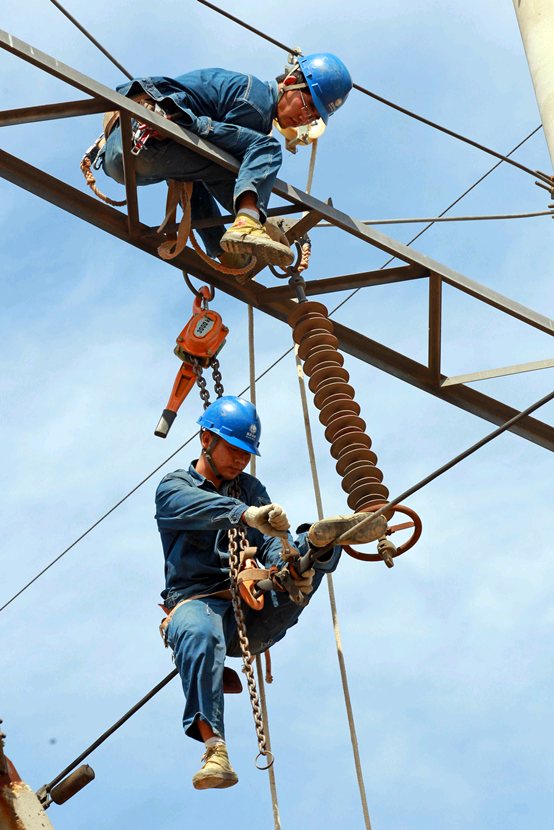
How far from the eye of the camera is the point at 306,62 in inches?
320

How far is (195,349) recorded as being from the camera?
7.91m

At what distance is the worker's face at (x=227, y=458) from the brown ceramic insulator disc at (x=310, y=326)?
753 mm

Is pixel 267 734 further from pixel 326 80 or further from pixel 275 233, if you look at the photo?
pixel 326 80

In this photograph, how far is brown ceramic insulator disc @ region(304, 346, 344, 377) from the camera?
7480mm

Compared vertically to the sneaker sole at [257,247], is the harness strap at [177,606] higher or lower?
lower

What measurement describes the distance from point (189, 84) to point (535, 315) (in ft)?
8.06

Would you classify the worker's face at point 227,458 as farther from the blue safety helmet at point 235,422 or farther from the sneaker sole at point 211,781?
the sneaker sole at point 211,781

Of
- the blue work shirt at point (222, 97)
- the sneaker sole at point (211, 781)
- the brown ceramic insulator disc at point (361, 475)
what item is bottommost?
the sneaker sole at point (211, 781)

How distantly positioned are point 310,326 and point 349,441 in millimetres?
823

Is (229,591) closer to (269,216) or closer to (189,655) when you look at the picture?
(189,655)

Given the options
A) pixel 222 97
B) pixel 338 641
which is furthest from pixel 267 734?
pixel 222 97

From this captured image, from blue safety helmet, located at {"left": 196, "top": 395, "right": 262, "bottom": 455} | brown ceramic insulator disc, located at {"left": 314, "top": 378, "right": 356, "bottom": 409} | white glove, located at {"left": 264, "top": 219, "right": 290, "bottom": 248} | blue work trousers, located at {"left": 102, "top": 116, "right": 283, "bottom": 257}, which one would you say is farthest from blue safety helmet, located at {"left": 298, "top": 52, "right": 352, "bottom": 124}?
blue safety helmet, located at {"left": 196, "top": 395, "right": 262, "bottom": 455}

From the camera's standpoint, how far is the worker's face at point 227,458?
7398 millimetres

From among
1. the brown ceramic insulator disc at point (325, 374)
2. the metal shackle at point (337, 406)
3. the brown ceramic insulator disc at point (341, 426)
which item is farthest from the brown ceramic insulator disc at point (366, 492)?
the brown ceramic insulator disc at point (325, 374)
